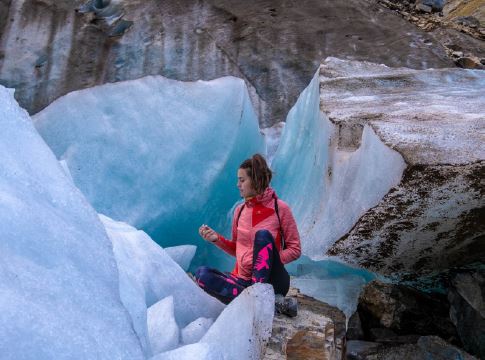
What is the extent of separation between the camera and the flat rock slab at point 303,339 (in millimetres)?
1415

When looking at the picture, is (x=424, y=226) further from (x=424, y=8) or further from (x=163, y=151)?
(x=424, y=8)

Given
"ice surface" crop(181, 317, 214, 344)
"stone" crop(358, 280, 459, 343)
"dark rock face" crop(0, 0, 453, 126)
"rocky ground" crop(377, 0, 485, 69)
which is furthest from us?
"rocky ground" crop(377, 0, 485, 69)

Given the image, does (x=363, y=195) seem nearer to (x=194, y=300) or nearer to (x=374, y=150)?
(x=374, y=150)

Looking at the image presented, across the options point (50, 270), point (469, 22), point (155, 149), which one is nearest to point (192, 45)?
point (155, 149)

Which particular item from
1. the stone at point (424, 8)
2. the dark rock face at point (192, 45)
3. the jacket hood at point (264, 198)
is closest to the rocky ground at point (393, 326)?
the jacket hood at point (264, 198)

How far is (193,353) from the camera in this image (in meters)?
1.17

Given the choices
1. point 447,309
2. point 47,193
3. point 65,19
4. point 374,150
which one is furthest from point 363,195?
point 65,19

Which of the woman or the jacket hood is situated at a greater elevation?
the jacket hood

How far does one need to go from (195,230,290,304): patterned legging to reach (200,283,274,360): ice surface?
158 mm

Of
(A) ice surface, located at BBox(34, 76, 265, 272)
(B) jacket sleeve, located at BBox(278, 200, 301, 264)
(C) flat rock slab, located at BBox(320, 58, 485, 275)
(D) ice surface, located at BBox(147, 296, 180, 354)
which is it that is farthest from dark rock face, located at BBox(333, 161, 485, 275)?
(A) ice surface, located at BBox(34, 76, 265, 272)

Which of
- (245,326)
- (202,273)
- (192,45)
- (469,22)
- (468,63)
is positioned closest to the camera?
(245,326)

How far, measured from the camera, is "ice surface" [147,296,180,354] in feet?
4.38

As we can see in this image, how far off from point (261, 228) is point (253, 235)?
Answer: 0.04 m

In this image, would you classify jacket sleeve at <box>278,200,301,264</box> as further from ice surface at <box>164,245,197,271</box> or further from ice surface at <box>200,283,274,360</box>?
ice surface at <box>164,245,197,271</box>
